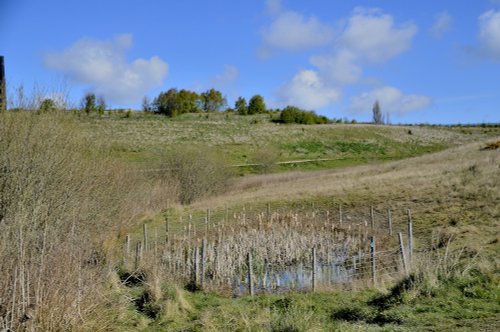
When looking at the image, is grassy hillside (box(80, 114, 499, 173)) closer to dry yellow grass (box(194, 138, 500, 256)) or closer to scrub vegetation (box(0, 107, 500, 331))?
dry yellow grass (box(194, 138, 500, 256))

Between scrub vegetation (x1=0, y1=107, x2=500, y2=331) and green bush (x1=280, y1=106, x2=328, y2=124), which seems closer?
scrub vegetation (x1=0, y1=107, x2=500, y2=331)

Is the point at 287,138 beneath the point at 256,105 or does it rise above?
beneath

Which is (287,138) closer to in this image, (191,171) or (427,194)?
(191,171)

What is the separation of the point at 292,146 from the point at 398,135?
76.2 feet

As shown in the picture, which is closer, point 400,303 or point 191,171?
point 400,303

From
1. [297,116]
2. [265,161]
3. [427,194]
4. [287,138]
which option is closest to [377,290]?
[427,194]

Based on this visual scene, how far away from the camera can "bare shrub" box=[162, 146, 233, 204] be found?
3572 centimetres

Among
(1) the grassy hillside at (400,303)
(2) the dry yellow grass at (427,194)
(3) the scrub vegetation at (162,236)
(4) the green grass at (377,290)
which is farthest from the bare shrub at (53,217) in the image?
(2) the dry yellow grass at (427,194)

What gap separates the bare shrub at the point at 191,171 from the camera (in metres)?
35.7

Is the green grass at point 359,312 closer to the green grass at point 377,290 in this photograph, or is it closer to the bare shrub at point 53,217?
the green grass at point 377,290

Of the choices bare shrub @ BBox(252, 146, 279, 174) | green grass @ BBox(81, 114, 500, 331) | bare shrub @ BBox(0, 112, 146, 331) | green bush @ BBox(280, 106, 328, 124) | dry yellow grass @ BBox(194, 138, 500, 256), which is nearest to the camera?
bare shrub @ BBox(0, 112, 146, 331)

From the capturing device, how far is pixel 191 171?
3631cm

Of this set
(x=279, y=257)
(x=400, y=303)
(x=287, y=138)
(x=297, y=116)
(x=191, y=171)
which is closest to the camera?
(x=400, y=303)

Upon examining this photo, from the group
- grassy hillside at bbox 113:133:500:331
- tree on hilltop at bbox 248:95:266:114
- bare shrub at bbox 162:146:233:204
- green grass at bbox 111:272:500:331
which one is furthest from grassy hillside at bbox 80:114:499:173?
green grass at bbox 111:272:500:331
